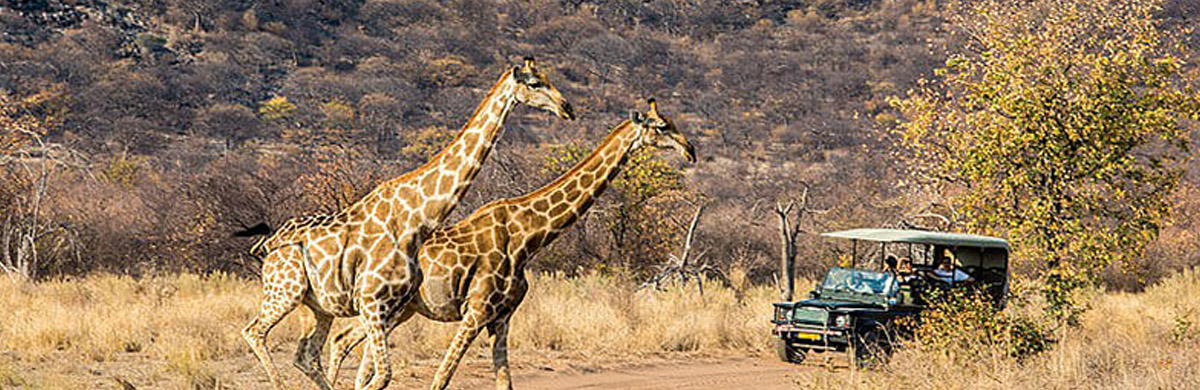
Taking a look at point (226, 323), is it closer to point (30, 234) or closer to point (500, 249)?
point (30, 234)

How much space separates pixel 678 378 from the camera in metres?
16.2

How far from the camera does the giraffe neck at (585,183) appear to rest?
11172 mm

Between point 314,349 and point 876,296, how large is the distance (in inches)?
359

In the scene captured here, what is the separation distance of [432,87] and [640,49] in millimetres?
12764

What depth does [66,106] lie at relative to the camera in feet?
165

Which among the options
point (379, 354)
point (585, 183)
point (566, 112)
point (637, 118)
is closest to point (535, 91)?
point (566, 112)

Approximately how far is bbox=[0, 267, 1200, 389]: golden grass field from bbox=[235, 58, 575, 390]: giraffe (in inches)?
35.1

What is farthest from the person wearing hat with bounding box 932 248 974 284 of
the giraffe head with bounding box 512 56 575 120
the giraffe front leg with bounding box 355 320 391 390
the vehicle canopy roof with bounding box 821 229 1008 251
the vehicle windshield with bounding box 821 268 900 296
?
the giraffe front leg with bounding box 355 320 391 390

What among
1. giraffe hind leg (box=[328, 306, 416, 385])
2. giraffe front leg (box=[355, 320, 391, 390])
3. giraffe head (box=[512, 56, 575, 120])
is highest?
giraffe head (box=[512, 56, 575, 120])

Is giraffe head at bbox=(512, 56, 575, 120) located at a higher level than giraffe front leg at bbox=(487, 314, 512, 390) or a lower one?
higher

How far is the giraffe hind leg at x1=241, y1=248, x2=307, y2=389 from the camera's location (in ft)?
33.5

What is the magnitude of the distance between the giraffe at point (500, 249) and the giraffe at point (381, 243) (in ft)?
1.48

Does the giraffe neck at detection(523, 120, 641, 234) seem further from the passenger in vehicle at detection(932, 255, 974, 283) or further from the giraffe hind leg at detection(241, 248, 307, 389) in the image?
the passenger in vehicle at detection(932, 255, 974, 283)

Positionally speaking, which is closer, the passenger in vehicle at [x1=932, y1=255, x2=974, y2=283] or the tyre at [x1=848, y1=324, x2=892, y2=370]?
the tyre at [x1=848, y1=324, x2=892, y2=370]
